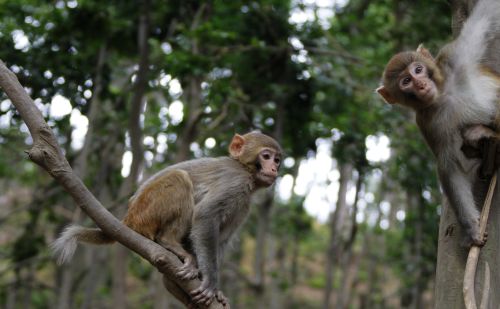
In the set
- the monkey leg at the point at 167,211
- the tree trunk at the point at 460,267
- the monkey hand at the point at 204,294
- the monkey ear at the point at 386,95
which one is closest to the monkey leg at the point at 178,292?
the monkey hand at the point at 204,294

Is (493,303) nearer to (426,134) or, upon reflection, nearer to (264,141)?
(426,134)

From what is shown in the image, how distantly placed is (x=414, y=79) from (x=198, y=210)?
2.70m

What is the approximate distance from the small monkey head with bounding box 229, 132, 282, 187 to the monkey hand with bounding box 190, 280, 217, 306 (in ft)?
5.22

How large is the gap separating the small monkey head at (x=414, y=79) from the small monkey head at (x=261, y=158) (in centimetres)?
158

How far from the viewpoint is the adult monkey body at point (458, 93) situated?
6129 millimetres

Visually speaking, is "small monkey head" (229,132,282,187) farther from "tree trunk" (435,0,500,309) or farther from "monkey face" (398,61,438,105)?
"tree trunk" (435,0,500,309)

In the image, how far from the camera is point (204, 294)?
6250 millimetres

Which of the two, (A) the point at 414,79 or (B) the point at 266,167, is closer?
(A) the point at 414,79

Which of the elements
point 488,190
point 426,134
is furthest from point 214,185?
point 488,190

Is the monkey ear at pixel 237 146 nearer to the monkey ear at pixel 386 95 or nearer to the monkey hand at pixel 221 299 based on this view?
the monkey ear at pixel 386 95

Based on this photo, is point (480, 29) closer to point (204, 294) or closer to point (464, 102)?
point (464, 102)

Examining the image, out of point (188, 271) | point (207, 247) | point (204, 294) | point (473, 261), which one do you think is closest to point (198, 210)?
point (207, 247)

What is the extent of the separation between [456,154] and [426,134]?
1.59ft

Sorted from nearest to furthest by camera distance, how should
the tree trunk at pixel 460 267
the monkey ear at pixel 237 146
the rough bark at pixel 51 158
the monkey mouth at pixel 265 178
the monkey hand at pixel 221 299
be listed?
the rough bark at pixel 51 158 < the tree trunk at pixel 460 267 < the monkey hand at pixel 221 299 < the monkey mouth at pixel 265 178 < the monkey ear at pixel 237 146
